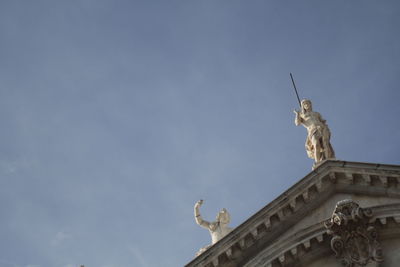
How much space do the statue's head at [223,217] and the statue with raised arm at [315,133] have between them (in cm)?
328

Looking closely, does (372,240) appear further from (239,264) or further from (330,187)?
(239,264)

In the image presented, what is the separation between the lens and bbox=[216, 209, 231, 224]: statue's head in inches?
822

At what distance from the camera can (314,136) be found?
21344 mm

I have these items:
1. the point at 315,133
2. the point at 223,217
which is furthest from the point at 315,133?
the point at 223,217

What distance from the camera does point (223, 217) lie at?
824 inches

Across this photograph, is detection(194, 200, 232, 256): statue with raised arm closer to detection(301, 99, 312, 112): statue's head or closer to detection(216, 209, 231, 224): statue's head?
detection(216, 209, 231, 224): statue's head

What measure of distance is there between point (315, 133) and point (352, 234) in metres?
4.48

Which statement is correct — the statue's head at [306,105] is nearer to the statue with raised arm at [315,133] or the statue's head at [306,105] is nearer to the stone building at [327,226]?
the statue with raised arm at [315,133]

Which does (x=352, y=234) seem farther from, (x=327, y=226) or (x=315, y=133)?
(x=315, y=133)

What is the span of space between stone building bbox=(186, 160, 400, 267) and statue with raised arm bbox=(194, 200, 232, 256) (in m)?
1.82

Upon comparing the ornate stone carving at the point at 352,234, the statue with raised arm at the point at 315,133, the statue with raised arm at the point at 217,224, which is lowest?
the ornate stone carving at the point at 352,234

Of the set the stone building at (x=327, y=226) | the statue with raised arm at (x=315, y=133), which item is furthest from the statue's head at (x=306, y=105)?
the stone building at (x=327, y=226)

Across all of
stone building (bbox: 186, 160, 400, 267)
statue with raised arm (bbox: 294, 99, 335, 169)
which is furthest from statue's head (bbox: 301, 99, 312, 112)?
stone building (bbox: 186, 160, 400, 267)

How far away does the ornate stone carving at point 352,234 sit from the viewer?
1769 cm
